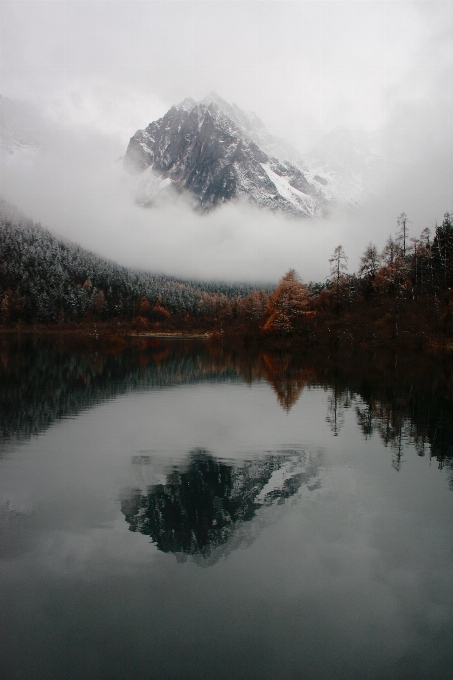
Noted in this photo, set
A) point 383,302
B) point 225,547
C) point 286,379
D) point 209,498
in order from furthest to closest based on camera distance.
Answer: point 383,302
point 286,379
point 209,498
point 225,547

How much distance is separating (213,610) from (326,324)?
75.6m

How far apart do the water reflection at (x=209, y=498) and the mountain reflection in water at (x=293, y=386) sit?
435 centimetres

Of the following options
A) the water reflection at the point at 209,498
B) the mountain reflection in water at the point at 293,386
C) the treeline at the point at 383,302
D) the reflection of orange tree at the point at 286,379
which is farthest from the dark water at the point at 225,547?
the treeline at the point at 383,302

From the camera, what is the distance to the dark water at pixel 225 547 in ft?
25.1

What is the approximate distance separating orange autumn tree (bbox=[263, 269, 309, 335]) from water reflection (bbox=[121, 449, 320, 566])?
67270 mm

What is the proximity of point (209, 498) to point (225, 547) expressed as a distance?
2.67m

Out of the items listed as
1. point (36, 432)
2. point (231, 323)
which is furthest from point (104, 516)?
point (231, 323)

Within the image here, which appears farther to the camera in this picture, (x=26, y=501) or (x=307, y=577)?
(x=26, y=501)

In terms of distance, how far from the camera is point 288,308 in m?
84.9

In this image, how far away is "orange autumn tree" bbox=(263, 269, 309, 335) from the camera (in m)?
84.3

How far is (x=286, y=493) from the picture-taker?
1402cm

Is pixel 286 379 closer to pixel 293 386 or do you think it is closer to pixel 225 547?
pixel 293 386

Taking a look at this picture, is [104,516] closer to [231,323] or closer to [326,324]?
[326,324]

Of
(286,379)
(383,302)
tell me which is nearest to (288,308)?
(383,302)
